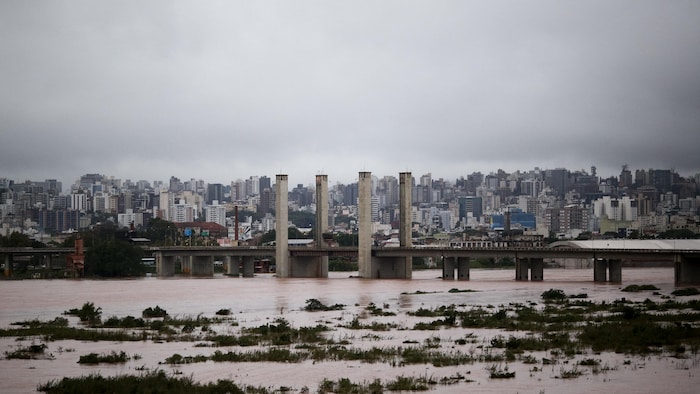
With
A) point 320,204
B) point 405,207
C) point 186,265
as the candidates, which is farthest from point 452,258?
point 186,265

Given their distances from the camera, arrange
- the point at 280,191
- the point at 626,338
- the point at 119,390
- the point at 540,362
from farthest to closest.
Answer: the point at 280,191, the point at 626,338, the point at 540,362, the point at 119,390

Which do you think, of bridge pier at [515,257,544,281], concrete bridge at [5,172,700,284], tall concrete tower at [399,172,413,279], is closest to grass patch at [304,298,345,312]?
concrete bridge at [5,172,700,284]

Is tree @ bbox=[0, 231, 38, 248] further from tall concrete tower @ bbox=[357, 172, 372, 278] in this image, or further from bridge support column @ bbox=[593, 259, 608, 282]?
bridge support column @ bbox=[593, 259, 608, 282]

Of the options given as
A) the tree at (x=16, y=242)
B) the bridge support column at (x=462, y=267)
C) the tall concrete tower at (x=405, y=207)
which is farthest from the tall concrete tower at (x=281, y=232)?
the tree at (x=16, y=242)

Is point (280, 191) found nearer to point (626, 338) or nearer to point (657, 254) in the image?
point (657, 254)

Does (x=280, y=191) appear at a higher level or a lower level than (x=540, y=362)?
higher

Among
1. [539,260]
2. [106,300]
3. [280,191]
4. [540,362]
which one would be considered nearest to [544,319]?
[540,362]

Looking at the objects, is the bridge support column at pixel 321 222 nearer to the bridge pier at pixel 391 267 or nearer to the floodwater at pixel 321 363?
the bridge pier at pixel 391 267
